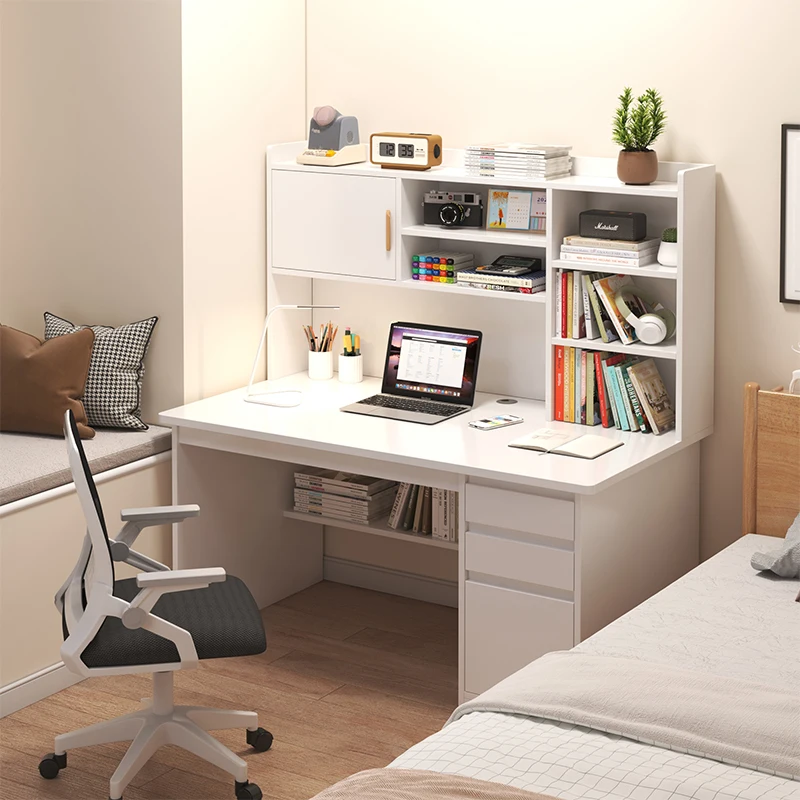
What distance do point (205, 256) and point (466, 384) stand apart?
2.96 feet

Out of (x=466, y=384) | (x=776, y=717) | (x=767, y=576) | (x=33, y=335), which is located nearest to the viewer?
(x=776, y=717)

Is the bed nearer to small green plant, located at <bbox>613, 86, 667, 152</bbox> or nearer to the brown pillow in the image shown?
small green plant, located at <bbox>613, 86, 667, 152</bbox>

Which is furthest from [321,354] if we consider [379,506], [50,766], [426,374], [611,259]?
[50,766]

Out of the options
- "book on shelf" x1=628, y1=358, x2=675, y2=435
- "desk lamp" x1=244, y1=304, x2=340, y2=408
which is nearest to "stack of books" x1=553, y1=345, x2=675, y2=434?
"book on shelf" x1=628, y1=358, x2=675, y2=435

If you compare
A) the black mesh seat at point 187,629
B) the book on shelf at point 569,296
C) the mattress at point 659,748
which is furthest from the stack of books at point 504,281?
the black mesh seat at point 187,629

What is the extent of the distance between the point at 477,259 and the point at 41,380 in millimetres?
1396

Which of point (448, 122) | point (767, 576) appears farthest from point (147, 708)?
point (448, 122)

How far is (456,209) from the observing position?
3.67 meters

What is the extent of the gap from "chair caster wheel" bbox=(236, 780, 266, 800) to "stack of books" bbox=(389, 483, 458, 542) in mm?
1092

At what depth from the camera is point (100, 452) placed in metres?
3.55

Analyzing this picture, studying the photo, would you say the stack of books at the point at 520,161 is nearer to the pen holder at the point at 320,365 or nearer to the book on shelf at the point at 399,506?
the pen holder at the point at 320,365

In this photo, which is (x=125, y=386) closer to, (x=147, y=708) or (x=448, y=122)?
(x=147, y=708)

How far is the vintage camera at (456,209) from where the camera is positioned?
3.67 m

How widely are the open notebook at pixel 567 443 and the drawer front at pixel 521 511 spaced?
0.19 metres
